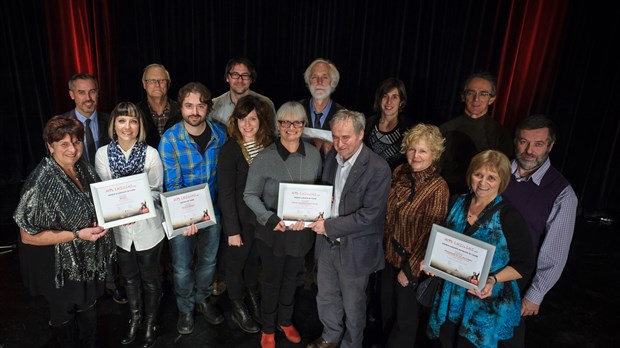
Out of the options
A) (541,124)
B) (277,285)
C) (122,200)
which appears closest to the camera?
(122,200)

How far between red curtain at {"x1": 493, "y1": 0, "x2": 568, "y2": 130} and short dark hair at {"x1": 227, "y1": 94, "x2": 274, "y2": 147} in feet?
10.7

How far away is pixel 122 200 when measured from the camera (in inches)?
81.9

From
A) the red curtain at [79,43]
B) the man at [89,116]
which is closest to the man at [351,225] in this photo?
the man at [89,116]

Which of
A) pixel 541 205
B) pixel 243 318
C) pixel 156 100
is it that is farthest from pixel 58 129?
pixel 541 205

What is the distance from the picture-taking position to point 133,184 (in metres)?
2.10

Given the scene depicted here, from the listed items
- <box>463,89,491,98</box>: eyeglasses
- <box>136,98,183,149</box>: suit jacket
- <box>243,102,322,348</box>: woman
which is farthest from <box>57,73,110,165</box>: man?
<box>463,89,491,98</box>: eyeglasses

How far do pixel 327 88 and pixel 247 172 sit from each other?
114cm

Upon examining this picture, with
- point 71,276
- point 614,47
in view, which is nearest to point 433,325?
point 71,276

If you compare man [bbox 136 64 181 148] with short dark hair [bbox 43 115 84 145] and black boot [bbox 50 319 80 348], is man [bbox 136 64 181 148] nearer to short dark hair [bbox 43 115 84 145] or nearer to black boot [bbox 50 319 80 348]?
short dark hair [bbox 43 115 84 145]

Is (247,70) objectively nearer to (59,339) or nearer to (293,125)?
(293,125)

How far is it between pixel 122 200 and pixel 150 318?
1000mm

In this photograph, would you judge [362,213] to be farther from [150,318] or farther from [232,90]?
[232,90]

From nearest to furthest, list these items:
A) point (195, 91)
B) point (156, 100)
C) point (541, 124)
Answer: point (541, 124)
point (195, 91)
point (156, 100)

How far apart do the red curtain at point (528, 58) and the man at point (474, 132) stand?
5.99 feet
